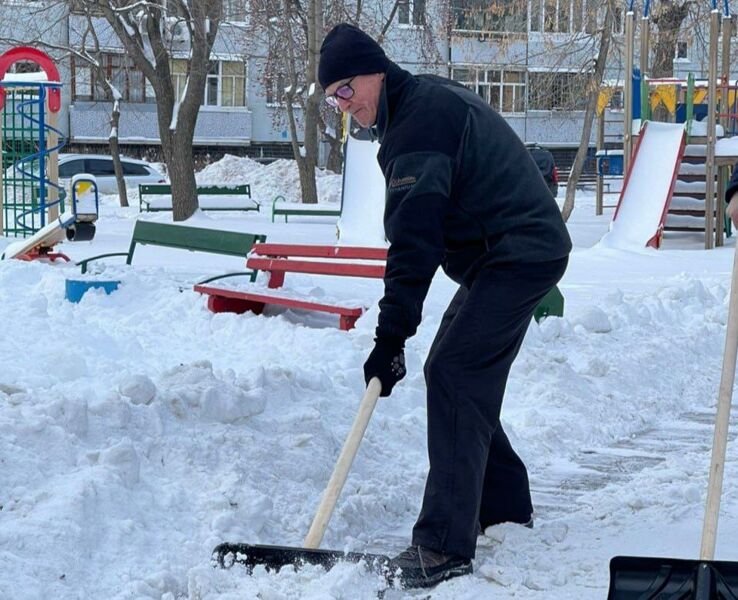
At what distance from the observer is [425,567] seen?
13.3 ft

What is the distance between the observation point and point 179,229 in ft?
37.6

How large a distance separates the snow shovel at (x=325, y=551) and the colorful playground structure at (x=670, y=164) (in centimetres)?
1344

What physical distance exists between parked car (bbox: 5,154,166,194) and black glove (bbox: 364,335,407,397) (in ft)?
99.1

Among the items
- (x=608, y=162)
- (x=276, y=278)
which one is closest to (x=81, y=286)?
(x=276, y=278)

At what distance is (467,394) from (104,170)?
105 ft

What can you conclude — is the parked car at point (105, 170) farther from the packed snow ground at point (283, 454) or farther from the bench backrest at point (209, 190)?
the packed snow ground at point (283, 454)

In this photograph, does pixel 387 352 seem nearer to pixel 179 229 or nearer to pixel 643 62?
pixel 179 229

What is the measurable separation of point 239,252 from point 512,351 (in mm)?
7010

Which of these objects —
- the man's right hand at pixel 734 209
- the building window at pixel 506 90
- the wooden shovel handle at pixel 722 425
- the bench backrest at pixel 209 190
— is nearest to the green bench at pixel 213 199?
the bench backrest at pixel 209 190

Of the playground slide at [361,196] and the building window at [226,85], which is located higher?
the building window at [226,85]

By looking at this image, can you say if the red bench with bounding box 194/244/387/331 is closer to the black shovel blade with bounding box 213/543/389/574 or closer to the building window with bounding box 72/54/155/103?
the black shovel blade with bounding box 213/543/389/574

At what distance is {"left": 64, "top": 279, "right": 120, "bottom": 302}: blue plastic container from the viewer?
1038 centimetres

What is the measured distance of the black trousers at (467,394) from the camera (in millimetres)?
4105

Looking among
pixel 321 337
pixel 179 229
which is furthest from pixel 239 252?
pixel 321 337
